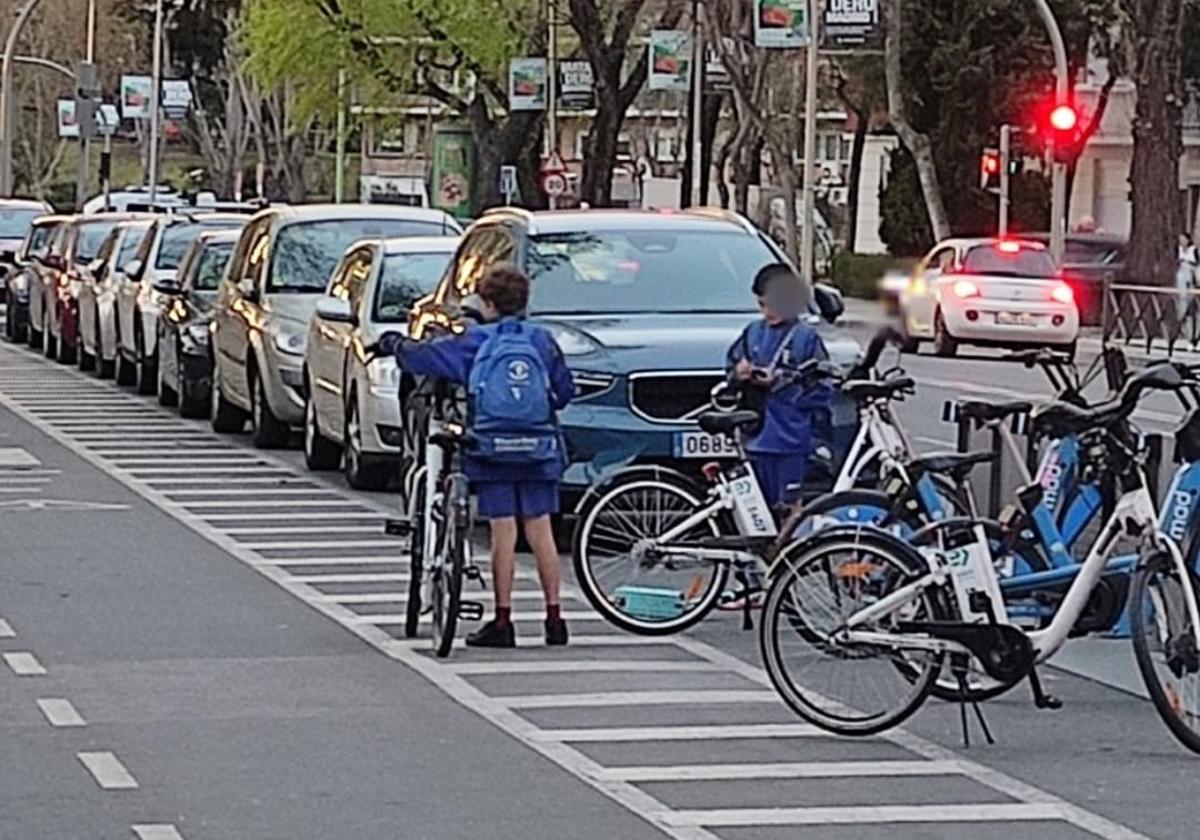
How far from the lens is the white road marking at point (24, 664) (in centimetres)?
1170

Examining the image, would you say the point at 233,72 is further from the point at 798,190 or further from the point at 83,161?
the point at 798,190

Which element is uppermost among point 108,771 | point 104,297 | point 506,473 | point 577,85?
point 577,85

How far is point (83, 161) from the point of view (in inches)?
2603

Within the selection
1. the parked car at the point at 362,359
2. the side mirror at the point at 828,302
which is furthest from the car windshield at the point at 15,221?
the side mirror at the point at 828,302

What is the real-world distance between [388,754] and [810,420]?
157 inches

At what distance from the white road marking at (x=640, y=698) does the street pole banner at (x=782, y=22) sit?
112 feet

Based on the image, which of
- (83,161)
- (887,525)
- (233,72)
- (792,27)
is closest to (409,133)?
(233,72)

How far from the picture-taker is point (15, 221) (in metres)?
48.5

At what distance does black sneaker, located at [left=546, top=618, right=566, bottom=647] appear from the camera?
12.6 meters

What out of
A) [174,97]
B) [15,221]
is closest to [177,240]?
[15,221]

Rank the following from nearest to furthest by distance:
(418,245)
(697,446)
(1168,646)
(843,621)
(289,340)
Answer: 1. (1168,646)
2. (843,621)
3. (697,446)
4. (418,245)
5. (289,340)

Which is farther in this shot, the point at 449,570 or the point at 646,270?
the point at 646,270

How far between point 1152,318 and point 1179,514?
3030 cm

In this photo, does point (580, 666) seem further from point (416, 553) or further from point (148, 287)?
point (148, 287)
